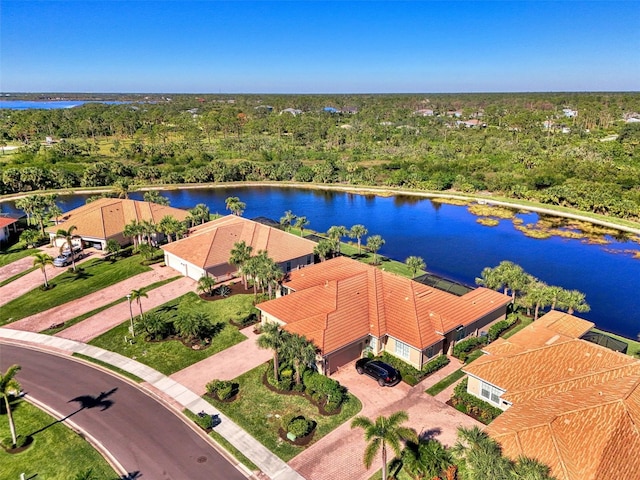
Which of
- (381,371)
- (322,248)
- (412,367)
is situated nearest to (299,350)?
(381,371)

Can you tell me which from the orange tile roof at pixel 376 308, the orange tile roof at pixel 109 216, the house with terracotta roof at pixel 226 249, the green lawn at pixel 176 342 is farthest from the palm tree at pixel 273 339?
the orange tile roof at pixel 109 216

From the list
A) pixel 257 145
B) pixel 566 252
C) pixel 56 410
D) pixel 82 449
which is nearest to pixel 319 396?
pixel 82 449

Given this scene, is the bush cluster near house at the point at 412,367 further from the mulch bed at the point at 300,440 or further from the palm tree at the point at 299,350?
the mulch bed at the point at 300,440

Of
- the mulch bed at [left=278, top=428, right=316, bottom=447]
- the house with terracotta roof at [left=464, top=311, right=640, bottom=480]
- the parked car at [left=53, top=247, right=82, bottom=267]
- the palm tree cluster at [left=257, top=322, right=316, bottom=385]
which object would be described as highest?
the palm tree cluster at [left=257, top=322, right=316, bottom=385]

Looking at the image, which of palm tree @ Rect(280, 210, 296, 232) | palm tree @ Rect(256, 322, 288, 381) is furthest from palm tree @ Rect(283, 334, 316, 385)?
palm tree @ Rect(280, 210, 296, 232)

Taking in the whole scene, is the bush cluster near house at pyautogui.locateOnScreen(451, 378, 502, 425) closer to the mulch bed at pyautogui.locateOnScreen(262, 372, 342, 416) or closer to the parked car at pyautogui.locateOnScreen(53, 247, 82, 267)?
the mulch bed at pyautogui.locateOnScreen(262, 372, 342, 416)

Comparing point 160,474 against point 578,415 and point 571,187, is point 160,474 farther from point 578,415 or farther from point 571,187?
point 571,187
